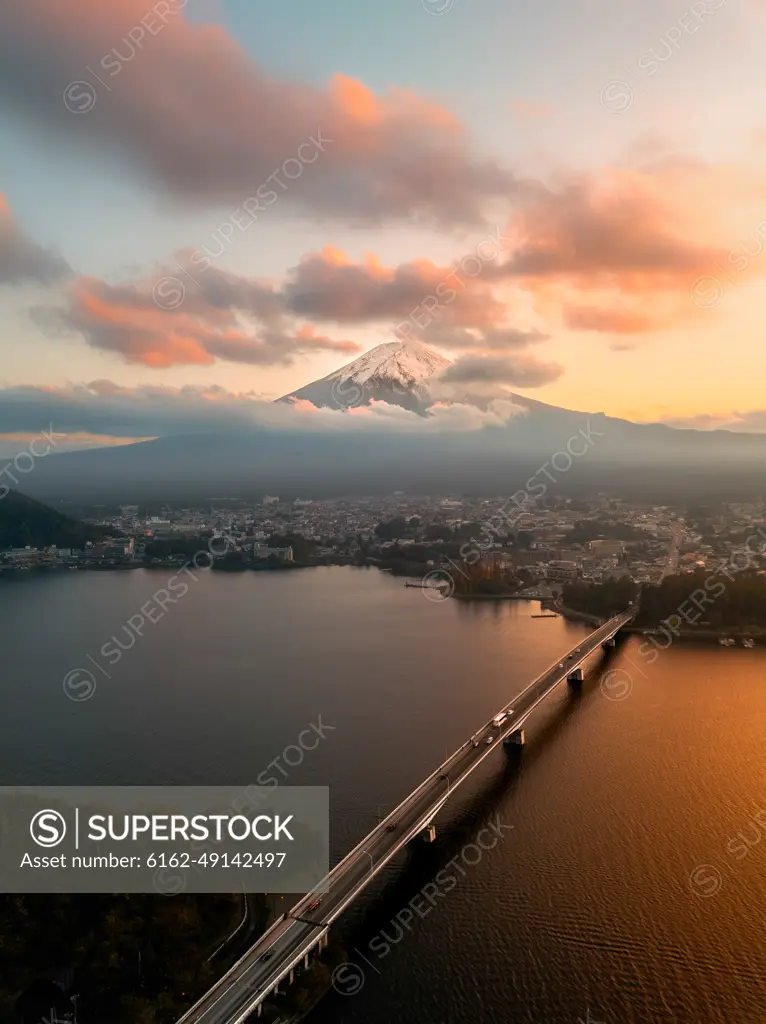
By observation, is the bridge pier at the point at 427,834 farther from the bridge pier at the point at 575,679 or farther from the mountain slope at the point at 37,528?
the mountain slope at the point at 37,528

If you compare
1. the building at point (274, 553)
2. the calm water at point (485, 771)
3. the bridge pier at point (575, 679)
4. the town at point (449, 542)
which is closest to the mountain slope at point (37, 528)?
the town at point (449, 542)

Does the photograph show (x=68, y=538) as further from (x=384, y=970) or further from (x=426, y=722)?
(x=384, y=970)

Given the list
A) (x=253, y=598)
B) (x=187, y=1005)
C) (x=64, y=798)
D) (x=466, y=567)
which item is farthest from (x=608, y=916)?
(x=466, y=567)

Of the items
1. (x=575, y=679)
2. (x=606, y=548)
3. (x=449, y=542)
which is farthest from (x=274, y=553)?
(x=575, y=679)

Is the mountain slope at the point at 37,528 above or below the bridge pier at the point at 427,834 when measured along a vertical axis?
above

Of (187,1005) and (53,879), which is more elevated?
(53,879)

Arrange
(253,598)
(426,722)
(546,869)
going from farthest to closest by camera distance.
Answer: (253,598), (426,722), (546,869)

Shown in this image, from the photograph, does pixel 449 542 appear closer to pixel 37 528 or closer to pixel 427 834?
pixel 37 528
